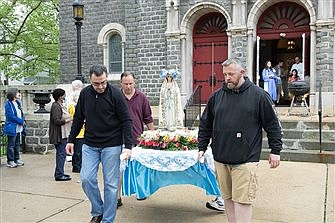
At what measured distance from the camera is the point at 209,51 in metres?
16.3

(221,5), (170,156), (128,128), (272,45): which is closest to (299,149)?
(170,156)

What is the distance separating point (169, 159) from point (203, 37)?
461 inches

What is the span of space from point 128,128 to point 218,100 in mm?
1124

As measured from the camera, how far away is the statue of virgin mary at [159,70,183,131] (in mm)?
6336

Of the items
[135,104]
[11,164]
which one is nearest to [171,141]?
[135,104]

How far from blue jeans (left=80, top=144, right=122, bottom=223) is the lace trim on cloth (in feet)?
1.79

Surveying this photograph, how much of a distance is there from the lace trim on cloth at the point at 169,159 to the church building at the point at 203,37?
30.0ft

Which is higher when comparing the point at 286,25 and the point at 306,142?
the point at 286,25

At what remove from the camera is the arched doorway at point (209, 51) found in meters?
16.2

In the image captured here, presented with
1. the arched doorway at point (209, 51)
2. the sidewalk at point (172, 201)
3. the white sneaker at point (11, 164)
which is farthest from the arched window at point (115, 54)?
the sidewalk at point (172, 201)

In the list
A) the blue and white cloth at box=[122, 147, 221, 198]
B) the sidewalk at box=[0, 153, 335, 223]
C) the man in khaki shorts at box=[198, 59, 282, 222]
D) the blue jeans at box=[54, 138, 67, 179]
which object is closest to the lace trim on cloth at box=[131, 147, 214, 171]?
the blue and white cloth at box=[122, 147, 221, 198]

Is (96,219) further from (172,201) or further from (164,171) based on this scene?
(172,201)

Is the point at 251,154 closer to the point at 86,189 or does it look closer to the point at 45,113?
the point at 86,189

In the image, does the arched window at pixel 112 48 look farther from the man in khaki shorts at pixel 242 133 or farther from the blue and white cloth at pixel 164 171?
the man in khaki shorts at pixel 242 133
